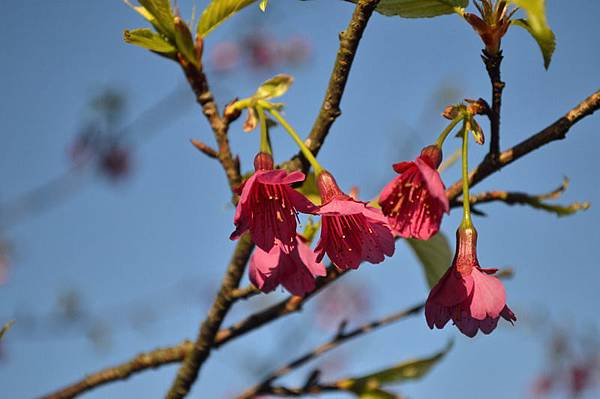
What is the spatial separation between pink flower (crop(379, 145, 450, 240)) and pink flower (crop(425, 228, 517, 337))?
8 centimetres

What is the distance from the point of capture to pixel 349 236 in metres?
1.06

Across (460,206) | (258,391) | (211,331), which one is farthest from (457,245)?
(258,391)

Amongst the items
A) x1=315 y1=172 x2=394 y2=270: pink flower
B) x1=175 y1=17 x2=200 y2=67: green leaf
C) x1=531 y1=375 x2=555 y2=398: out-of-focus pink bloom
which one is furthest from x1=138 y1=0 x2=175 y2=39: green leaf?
x1=531 y1=375 x2=555 y2=398: out-of-focus pink bloom

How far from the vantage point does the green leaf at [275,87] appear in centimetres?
133

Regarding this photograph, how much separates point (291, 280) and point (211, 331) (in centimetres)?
34

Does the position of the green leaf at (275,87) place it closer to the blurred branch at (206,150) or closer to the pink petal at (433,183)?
the blurred branch at (206,150)

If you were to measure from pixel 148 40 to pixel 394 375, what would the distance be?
0.96 m

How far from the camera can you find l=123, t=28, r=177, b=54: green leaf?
46.8 inches

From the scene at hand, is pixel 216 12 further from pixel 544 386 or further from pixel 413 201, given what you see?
pixel 544 386

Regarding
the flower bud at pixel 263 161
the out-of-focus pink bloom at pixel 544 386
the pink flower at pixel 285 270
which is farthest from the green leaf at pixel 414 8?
the out-of-focus pink bloom at pixel 544 386

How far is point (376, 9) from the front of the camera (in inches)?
44.4

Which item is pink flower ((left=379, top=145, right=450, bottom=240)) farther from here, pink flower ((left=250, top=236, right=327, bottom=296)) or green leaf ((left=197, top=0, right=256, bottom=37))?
green leaf ((left=197, top=0, right=256, bottom=37))

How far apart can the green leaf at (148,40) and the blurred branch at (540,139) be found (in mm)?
635

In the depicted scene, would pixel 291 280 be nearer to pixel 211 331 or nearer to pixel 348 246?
pixel 348 246
